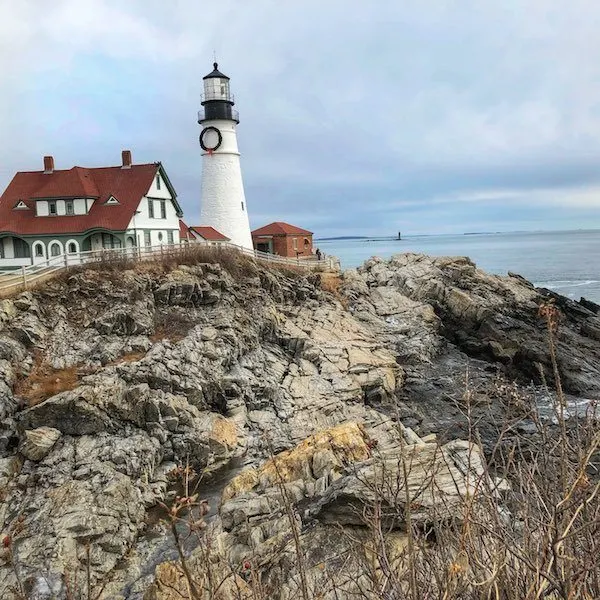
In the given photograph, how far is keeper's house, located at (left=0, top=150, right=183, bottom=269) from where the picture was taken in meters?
30.4

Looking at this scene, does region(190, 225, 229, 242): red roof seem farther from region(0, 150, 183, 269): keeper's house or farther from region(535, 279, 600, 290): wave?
region(535, 279, 600, 290): wave

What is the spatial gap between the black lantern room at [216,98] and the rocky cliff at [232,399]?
11027 millimetres

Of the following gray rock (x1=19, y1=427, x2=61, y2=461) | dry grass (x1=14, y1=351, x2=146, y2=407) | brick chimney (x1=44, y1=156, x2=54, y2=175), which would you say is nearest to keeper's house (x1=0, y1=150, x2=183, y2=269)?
brick chimney (x1=44, y1=156, x2=54, y2=175)

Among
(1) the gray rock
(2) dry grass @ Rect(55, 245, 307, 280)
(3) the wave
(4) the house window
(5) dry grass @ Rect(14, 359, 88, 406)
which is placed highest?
(4) the house window

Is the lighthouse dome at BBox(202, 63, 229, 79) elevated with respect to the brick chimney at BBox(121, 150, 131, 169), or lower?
elevated

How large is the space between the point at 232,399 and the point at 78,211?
51.2 ft

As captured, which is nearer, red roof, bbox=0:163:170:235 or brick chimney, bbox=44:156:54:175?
red roof, bbox=0:163:170:235

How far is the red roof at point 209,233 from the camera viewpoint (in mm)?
34875

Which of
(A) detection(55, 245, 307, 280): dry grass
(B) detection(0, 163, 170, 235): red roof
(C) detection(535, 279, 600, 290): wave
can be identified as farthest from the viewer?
(C) detection(535, 279, 600, 290): wave

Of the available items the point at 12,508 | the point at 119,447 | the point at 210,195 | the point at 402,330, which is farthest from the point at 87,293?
the point at 402,330

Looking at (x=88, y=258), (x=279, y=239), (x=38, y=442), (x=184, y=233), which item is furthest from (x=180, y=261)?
(x=279, y=239)

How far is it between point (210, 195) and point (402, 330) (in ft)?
48.7

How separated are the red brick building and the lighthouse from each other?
6.49m

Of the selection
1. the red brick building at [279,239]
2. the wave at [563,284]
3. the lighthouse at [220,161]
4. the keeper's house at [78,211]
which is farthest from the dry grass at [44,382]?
the wave at [563,284]
